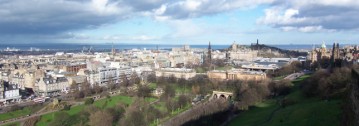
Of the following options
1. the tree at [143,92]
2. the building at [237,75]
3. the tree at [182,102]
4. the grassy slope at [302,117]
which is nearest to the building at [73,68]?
the building at [237,75]

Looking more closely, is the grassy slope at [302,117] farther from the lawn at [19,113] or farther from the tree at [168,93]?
the lawn at [19,113]

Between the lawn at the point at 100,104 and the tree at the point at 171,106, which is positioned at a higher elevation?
the tree at the point at 171,106

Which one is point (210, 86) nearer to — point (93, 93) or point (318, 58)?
point (93, 93)

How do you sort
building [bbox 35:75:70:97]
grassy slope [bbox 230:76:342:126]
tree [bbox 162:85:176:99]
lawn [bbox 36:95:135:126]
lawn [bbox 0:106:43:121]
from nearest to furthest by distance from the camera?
1. grassy slope [bbox 230:76:342:126]
2. lawn [bbox 36:95:135:126]
3. lawn [bbox 0:106:43:121]
4. tree [bbox 162:85:176:99]
5. building [bbox 35:75:70:97]

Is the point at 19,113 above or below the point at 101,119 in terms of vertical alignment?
below

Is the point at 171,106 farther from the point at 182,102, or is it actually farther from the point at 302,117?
the point at 302,117

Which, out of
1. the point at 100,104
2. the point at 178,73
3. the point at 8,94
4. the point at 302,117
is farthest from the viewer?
the point at 178,73

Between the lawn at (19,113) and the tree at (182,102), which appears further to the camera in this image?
the tree at (182,102)

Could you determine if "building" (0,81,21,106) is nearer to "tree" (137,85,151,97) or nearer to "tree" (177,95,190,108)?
"tree" (137,85,151,97)

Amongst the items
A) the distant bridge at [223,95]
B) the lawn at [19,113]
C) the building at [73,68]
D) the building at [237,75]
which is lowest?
the lawn at [19,113]

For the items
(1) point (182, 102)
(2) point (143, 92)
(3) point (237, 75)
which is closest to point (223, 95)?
(1) point (182, 102)

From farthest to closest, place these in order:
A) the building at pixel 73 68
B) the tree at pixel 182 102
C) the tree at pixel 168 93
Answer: the building at pixel 73 68 < the tree at pixel 168 93 < the tree at pixel 182 102

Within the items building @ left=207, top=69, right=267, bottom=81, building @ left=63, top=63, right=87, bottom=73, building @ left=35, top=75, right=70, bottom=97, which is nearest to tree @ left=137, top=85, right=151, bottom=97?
building @ left=35, top=75, right=70, bottom=97

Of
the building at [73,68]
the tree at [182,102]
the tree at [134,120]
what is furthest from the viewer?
the building at [73,68]
